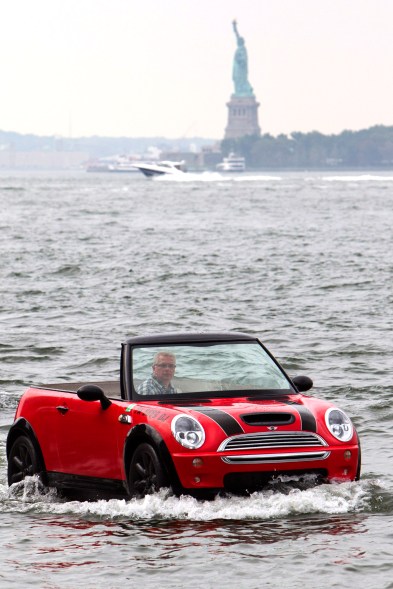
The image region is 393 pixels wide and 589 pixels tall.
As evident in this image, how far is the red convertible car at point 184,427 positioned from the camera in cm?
1002

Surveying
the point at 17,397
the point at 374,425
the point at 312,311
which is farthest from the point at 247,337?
the point at 312,311

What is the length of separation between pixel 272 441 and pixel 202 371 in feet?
3.81

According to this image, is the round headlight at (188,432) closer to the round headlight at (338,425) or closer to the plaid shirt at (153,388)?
the plaid shirt at (153,388)

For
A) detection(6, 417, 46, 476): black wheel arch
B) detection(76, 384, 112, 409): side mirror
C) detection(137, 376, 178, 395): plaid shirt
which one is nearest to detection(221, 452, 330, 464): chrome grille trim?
detection(137, 376, 178, 395): plaid shirt

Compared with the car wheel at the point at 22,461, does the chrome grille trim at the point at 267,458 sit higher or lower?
higher

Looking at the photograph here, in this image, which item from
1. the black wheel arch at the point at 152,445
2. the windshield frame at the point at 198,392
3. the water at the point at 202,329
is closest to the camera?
the water at the point at 202,329

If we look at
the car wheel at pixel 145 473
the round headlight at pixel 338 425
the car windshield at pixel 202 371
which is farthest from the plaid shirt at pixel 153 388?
the round headlight at pixel 338 425

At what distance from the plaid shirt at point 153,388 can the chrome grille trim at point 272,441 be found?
3.08 feet

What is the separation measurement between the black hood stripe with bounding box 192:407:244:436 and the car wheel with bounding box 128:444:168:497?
1.47ft

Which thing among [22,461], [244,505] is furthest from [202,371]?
[22,461]

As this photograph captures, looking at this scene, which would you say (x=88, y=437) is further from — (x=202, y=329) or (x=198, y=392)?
(x=202, y=329)

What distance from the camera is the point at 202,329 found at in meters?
25.0

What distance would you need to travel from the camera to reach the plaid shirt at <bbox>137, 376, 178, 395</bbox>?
10.8 metres

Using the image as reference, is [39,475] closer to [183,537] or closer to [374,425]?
[183,537]
